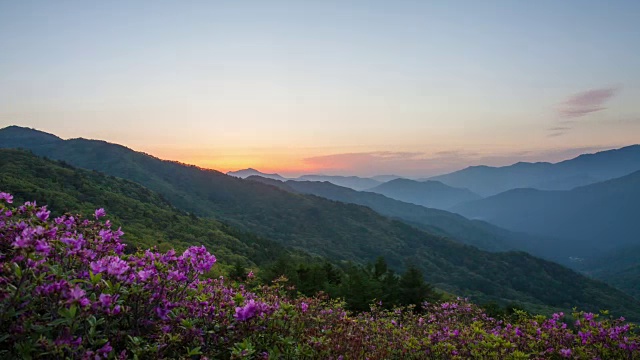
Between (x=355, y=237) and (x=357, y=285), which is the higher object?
(x=357, y=285)

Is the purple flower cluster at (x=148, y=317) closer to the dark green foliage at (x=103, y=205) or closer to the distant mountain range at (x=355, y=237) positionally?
the dark green foliage at (x=103, y=205)

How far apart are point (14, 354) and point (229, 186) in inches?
6016

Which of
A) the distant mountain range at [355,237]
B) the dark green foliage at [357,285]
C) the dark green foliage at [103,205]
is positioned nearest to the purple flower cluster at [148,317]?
the dark green foliage at [357,285]

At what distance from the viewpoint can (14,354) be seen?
3.01 m

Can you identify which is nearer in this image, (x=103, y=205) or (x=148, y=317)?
(x=148, y=317)

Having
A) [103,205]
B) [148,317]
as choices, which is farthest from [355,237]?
[148,317]

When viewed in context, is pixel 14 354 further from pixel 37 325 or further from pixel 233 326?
pixel 233 326

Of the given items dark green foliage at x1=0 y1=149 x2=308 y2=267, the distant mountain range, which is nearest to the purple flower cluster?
dark green foliage at x1=0 y1=149 x2=308 y2=267

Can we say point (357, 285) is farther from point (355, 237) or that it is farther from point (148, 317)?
point (355, 237)

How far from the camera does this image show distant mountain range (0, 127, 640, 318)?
107 meters

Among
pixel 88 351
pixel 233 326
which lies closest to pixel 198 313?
pixel 233 326

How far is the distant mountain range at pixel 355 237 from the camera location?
107 meters

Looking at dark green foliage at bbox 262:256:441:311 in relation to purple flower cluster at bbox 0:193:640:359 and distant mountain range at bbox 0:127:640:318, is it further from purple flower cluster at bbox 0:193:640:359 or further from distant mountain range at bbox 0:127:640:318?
distant mountain range at bbox 0:127:640:318

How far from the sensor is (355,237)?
126438mm
